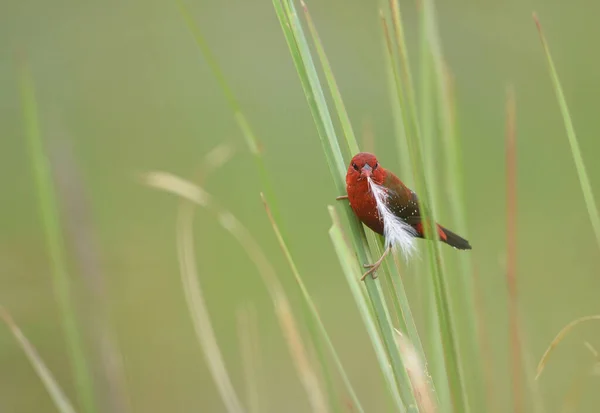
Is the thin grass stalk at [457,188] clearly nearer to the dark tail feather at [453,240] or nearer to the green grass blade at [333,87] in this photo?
the dark tail feather at [453,240]

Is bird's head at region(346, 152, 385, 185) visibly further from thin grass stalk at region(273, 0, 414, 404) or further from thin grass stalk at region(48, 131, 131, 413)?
thin grass stalk at region(48, 131, 131, 413)

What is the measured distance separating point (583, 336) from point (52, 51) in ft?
9.09

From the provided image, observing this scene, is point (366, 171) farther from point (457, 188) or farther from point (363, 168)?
point (457, 188)

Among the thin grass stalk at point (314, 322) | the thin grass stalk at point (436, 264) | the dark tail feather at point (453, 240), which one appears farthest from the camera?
the dark tail feather at point (453, 240)

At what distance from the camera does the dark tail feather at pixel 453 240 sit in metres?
0.82

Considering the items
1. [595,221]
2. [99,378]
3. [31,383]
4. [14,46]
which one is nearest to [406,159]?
[595,221]

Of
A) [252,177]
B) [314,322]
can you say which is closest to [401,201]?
[314,322]

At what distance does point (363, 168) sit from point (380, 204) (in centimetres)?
5

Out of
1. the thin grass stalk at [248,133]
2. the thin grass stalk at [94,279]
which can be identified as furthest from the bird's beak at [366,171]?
the thin grass stalk at [94,279]

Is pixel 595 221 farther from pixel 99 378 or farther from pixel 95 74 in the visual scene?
pixel 95 74

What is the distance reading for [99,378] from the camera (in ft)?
4.22

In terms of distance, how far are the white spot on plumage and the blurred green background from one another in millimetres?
1560

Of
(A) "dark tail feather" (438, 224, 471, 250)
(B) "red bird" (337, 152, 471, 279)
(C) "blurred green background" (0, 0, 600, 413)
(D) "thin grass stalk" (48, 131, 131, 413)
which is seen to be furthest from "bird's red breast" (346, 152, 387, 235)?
(C) "blurred green background" (0, 0, 600, 413)

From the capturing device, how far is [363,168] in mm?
781
